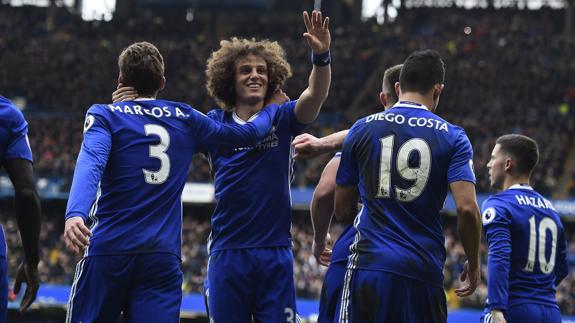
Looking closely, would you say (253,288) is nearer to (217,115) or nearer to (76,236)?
(217,115)

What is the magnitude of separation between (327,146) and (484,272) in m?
18.0

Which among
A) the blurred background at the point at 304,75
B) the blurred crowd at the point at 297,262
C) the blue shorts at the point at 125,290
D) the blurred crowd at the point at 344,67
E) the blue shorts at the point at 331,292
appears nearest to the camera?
the blue shorts at the point at 125,290

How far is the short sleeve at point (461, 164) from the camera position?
494 centimetres

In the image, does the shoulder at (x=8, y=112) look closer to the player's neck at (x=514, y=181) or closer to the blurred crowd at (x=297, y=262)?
the player's neck at (x=514, y=181)

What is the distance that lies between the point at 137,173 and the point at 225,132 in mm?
647

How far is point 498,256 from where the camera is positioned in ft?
20.1

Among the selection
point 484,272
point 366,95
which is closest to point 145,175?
point 484,272

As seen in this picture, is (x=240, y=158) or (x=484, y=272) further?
(x=484, y=272)

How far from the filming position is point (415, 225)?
16.4 ft

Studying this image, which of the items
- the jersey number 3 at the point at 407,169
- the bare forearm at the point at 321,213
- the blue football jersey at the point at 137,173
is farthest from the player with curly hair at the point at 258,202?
the jersey number 3 at the point at 407,169

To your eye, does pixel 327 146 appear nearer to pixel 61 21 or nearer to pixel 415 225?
pixel 415 225

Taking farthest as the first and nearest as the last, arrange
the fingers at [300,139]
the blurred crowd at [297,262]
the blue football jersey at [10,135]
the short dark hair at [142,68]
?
the blurred crowd at [297,262], the fingers at [300,139], the short dark hair at [142,68], the blue football jersey at [10,135]

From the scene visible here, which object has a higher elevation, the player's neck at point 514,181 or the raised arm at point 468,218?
the player's neck at point 514,181

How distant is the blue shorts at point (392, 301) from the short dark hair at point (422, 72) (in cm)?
111
